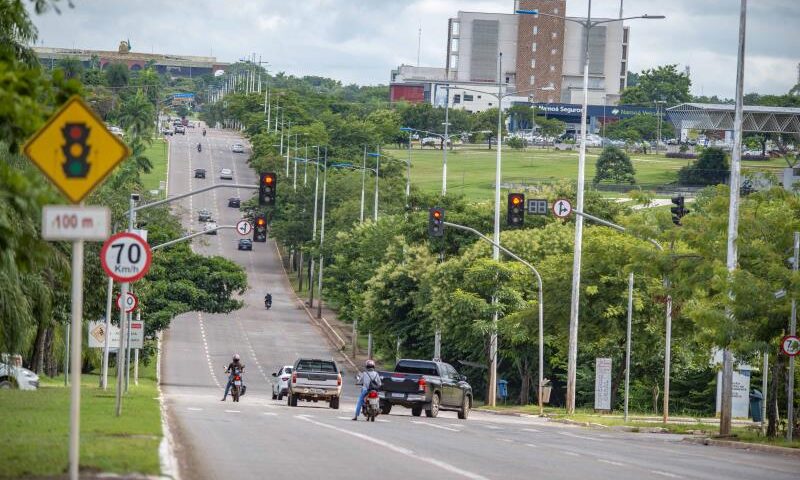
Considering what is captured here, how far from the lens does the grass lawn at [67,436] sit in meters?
17.3

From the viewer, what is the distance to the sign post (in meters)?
13.9

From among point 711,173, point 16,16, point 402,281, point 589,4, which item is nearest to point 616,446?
point 16,16

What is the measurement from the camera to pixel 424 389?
139 feet

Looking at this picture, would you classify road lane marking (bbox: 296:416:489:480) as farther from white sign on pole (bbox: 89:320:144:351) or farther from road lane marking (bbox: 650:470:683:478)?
white sign on pole (bbox: 89:320:144:351)

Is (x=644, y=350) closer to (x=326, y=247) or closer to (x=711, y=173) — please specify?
(x=326, y=247)

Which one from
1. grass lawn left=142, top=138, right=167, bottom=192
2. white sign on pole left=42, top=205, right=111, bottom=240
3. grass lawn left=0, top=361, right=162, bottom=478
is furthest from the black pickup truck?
grass lawn left=142, top=138, right=167, bottom=192

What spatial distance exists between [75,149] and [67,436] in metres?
8.14

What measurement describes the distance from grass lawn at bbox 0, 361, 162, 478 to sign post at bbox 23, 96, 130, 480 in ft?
9.90

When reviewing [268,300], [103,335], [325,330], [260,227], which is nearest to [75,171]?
[103,335]

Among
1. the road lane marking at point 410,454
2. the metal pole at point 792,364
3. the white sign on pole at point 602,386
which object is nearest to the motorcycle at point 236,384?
the white sign on pole at point 602,386

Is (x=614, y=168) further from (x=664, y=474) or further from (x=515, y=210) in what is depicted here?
(x=664, y=474)

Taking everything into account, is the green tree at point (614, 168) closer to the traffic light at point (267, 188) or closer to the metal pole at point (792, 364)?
the traffic light at point (267, 188)

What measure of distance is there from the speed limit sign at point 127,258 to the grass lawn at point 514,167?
12287 cm

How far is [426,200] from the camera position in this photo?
81062 millimetres
